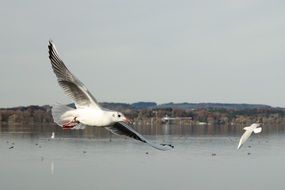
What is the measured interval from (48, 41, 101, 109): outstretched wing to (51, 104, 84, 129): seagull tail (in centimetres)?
24

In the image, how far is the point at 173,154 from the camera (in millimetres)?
48625

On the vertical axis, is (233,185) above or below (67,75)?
below

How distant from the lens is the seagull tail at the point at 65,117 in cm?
868

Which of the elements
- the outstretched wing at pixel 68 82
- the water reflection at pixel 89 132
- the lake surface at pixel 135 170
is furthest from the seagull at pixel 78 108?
the water reflection at pixel 89 132

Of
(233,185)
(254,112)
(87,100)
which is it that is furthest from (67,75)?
(254,112)

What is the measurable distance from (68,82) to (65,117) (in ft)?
1.64

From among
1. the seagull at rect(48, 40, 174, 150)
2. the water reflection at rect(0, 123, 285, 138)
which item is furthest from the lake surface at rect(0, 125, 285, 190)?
the water reflection at rect(0, 123, 285, 138)

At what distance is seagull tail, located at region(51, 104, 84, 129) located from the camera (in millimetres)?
8680

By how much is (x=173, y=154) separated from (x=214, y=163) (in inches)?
280

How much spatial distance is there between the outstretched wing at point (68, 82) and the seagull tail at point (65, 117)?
0.24 metres

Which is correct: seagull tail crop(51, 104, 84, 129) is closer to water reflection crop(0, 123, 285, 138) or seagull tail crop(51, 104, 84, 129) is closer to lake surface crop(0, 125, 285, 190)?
lake surface crop(0, 125, 285, 190)

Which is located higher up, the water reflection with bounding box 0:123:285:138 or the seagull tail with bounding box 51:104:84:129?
the seagull tail with bounding box 51:104:84:129

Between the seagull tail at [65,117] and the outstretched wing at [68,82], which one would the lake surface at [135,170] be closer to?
the seagull tail at [65,117]

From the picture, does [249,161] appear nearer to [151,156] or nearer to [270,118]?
[151,156]
